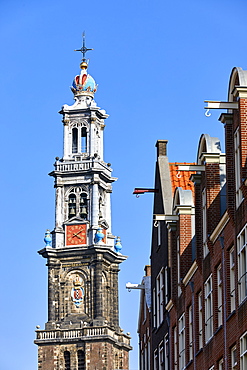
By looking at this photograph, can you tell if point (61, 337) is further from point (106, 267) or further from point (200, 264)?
point (200, 264)

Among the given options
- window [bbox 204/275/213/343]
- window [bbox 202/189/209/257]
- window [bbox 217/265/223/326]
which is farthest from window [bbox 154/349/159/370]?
window [bbox 217/265/223/326]

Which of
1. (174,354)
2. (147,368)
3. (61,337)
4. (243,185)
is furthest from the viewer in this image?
(61,337)

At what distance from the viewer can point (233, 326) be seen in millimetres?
33594

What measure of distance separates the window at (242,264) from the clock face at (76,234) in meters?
99.8

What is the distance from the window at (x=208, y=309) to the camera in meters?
37.4

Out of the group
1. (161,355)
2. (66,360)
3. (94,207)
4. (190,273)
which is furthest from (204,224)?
(94,207)

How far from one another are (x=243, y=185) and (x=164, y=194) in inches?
694

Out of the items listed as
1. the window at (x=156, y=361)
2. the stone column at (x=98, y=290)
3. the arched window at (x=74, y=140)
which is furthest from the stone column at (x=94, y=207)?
the window at (x=156, y=361)

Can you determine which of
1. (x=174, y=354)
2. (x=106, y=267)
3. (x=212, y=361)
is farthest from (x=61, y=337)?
(x=212, y=361)

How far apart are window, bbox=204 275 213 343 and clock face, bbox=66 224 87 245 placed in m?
94.8

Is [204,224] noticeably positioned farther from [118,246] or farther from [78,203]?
[118,246]

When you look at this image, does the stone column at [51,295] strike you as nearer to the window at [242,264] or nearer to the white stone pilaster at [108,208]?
the white stone pilaster at [108,208]

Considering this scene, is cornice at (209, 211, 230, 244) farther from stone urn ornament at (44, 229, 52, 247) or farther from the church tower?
stone urn ornament at (44, 229, 52, 247)

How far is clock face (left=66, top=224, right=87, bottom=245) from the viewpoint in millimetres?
132875
